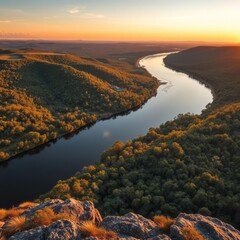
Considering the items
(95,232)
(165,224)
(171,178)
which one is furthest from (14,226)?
(171,178)

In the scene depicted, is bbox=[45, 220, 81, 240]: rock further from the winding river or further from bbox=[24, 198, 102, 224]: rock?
the winding river

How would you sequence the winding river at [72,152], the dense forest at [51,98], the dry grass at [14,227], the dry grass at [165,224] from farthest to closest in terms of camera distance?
the dense forest at [51,98], the winding river at [72,152], the dry grass at [165,224], the dry grass at [14,227]

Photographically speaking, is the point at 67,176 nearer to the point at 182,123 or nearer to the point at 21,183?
the point at 21,183

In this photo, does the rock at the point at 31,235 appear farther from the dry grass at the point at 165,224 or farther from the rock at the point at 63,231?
the dry grass at the point at 165,224

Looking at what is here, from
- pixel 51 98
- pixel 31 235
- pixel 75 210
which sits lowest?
pixel 51 98

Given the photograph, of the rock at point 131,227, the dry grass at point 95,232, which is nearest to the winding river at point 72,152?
the rock at point 131,227

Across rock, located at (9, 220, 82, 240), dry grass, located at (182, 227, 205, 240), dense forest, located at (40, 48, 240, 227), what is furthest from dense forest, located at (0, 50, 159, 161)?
dry grass, located at (182, 227, 205, 240)

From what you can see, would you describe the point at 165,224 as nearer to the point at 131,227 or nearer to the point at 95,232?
the point at 131,227
